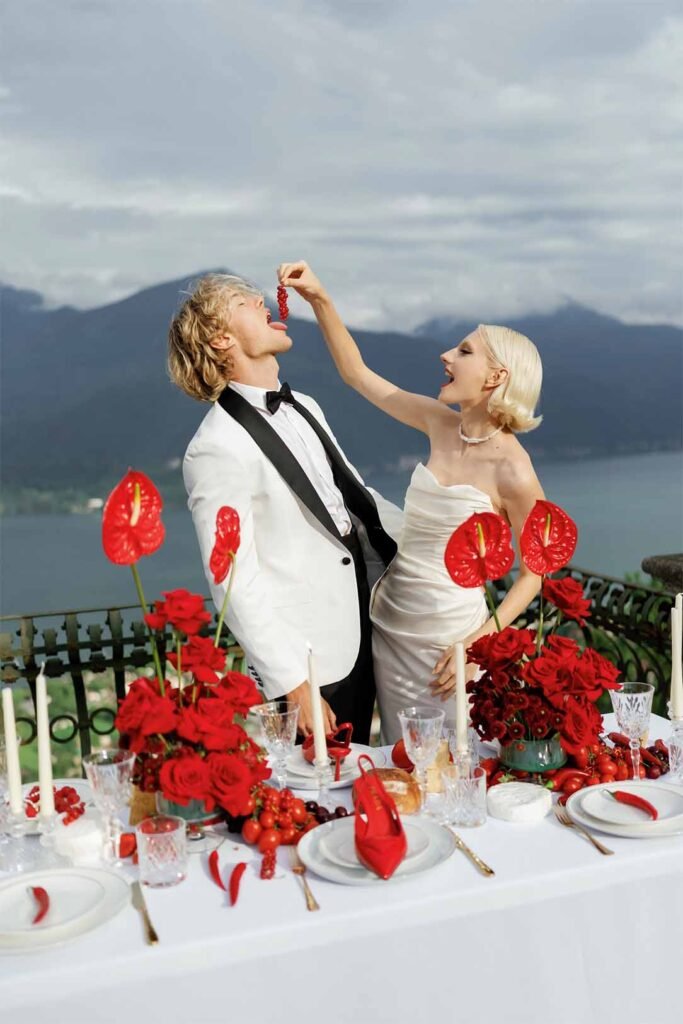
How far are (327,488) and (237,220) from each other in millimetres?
8915

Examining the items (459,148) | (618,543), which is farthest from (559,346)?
Answer: (618,543)

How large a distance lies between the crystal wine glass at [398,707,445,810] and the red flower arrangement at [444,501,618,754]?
0.45ft

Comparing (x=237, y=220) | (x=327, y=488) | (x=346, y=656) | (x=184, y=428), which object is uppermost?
(x=237, y=220)

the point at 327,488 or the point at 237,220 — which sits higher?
the point at 237,220

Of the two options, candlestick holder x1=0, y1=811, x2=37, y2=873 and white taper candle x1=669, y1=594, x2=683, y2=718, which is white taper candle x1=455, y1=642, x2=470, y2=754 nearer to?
white taper candle x1=669, y1=594, x2=683, y2=718

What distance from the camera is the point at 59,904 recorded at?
1622 mm

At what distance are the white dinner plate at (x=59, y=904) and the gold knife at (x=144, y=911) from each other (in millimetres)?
12

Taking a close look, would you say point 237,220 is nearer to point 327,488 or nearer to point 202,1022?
point 327,488

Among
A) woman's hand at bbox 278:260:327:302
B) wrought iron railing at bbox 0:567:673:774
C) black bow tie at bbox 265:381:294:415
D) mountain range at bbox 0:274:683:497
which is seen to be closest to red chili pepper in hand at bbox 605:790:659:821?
black bow tie at bbox 265:381:294:415

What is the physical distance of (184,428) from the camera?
476 inches

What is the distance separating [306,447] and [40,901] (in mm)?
1513

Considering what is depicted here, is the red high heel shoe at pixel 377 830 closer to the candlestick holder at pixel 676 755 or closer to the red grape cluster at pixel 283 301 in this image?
the candlestick holder at pixel 676 755

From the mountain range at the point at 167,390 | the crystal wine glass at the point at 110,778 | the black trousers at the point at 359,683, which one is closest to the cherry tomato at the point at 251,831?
the crystal wine glass at the point at 110,778

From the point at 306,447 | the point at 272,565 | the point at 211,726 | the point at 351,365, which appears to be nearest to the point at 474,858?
the point at 211,726
